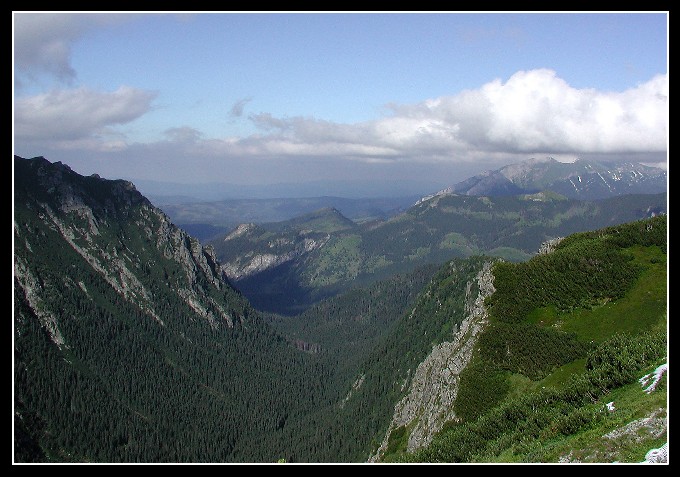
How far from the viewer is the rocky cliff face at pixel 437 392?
91.1 m

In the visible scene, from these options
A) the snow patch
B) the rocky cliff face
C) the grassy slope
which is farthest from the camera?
the rocky cliff face

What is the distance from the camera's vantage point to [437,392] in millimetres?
102375

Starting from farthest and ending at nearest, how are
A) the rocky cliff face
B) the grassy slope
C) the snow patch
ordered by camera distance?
the rocky cliff face
the snow patch
the grassy slope

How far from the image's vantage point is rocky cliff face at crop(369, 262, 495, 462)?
91.1 m

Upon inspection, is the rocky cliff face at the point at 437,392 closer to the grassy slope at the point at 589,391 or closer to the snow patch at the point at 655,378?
the grassy slope at the point at 589,391

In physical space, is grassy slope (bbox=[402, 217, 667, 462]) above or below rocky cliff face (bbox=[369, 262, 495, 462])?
above

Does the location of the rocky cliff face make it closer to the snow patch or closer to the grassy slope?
the grassy slope

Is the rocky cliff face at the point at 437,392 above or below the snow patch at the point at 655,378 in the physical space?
below

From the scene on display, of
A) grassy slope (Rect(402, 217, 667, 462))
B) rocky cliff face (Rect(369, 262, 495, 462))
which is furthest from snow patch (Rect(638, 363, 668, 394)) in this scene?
rocky cliff face (Rect(369, 262, 495, 462))

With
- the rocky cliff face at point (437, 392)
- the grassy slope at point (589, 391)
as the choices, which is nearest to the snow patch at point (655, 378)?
the grassy slope at point (589, 391)

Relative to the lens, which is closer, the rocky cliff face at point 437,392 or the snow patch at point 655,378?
the snow patch at point 655,378

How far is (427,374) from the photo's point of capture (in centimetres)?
12781
